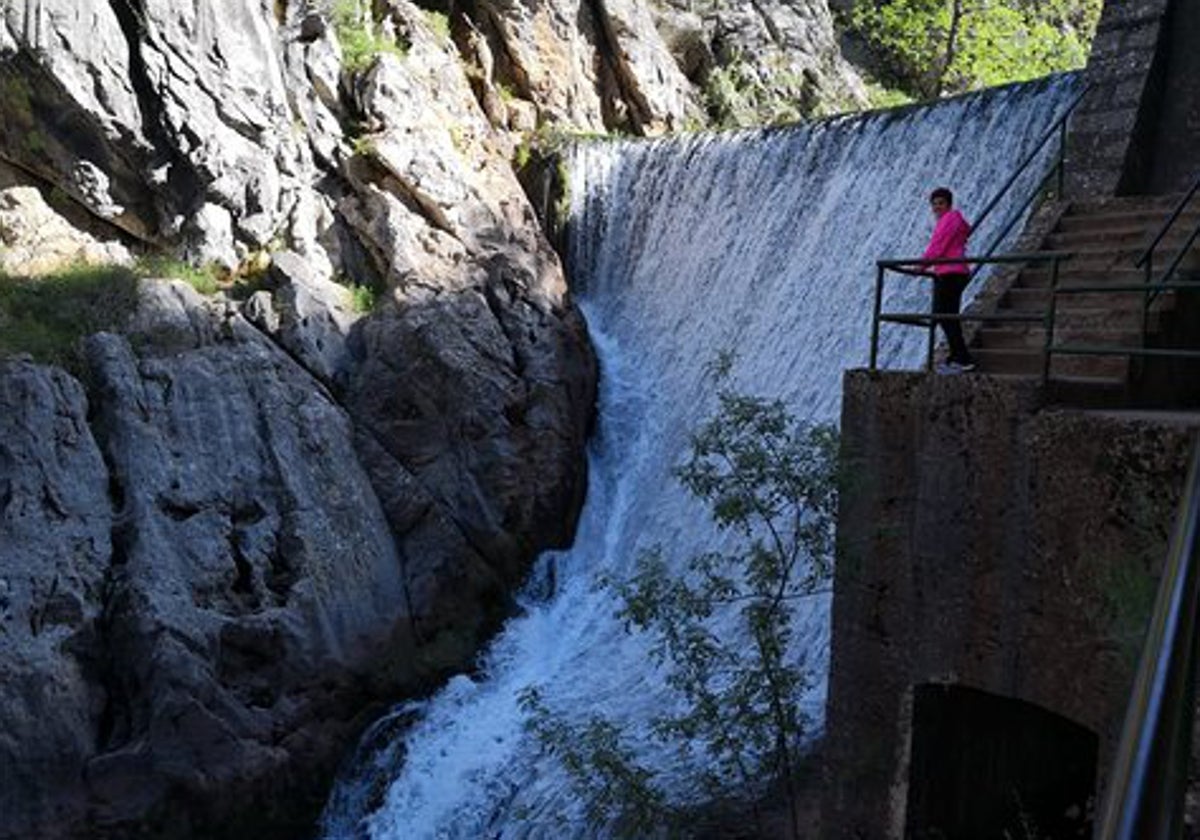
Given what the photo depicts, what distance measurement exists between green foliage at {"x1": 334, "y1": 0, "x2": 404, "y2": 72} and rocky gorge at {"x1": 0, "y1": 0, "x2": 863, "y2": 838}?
0.07 m

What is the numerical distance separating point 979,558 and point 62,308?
1276cm

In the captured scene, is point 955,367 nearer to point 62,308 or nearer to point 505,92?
point 62,308

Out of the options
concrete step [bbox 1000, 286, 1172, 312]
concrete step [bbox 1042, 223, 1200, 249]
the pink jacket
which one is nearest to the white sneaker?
concrete step [bbox 1000, 286, 1172, 312]

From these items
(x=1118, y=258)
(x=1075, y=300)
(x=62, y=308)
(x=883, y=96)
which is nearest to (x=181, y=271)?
(x=62, y=308)

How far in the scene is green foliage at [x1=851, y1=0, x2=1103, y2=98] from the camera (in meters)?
31.0

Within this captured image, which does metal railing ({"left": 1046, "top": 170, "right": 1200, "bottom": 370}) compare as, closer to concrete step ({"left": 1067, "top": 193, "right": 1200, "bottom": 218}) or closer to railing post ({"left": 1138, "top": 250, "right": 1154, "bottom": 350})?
→ railing post ({"left": 1138, "top": 250, "right": 1154, "bottom": 350})

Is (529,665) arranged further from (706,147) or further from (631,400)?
(706,147)

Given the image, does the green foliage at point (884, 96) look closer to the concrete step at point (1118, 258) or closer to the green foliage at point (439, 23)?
the green foliage at point (439, 23)

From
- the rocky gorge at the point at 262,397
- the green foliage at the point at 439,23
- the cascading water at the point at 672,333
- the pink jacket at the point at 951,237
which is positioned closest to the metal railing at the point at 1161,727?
the pink jacket at the point at 951,237

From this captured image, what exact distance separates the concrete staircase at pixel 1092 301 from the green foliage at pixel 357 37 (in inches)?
499

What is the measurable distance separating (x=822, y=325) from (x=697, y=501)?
9.01 ft

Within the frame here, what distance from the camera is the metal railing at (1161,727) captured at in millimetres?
1194

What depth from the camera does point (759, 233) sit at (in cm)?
1653

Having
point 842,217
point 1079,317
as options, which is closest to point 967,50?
point 842,217
